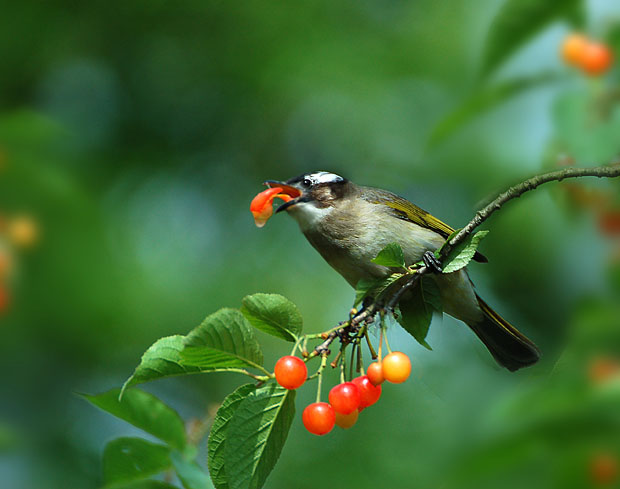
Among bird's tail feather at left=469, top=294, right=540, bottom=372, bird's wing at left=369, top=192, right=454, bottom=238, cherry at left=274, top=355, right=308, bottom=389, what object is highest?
bird's wing at left=369, top=192, right=454, bottom=238

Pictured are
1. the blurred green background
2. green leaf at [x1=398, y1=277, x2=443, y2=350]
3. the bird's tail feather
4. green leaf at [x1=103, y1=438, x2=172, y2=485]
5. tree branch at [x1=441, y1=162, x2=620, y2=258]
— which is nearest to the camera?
tree branch at [x1=441, y1=162, x2=620, y2=258]

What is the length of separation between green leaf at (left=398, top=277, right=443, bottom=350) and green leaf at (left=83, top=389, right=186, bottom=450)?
2.01 ft

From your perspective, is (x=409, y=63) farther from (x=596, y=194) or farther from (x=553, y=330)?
(x=596, y=194)

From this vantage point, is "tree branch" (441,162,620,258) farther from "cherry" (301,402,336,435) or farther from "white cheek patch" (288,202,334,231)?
"white cheek patch" (288,202,334,231)

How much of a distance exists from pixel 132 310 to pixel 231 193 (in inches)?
69.0

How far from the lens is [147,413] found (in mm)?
1611

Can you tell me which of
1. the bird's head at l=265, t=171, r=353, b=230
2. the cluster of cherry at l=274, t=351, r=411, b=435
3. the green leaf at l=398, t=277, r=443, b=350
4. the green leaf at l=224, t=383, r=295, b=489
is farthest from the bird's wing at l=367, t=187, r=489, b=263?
the green leaf at l=224, t=383, r=295, b=489

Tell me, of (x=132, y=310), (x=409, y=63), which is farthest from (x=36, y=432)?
(x=409, y=63)

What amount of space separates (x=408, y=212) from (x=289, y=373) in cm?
146

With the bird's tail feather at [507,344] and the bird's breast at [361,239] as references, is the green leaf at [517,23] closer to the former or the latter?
the bird's breast at [361,239]

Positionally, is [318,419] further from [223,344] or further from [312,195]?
[312,195]

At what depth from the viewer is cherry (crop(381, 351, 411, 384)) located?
5.15 feet

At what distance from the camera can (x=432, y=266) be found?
5.63 feet

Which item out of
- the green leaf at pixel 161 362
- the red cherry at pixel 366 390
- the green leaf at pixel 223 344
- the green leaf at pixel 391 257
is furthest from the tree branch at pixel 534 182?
the green leaf at pixel 161 362
